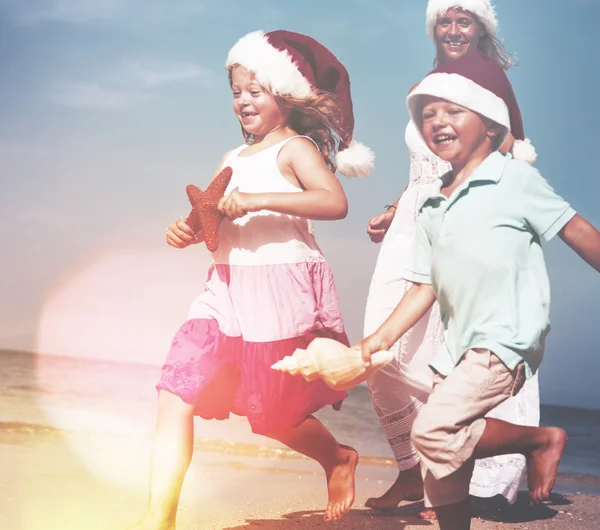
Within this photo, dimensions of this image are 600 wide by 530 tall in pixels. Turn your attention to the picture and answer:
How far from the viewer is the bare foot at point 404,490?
9.44ft

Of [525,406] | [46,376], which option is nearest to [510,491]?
[525,406]

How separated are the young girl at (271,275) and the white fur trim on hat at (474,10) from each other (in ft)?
1.43

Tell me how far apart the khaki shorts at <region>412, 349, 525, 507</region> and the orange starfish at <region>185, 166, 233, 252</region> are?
0.79 m

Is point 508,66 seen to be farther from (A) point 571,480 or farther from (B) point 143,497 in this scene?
(A) point 571,480

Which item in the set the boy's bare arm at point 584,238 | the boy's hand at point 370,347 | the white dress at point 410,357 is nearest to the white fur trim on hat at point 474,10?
the white dress at point 410,357

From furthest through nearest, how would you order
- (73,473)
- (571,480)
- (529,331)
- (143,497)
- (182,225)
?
1. (571,480)
2. (73,473)
3. (143,497)
4. (182,225)
5. (529,331)

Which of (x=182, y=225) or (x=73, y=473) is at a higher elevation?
(x=182, y=225)

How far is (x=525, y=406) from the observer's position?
2883mm

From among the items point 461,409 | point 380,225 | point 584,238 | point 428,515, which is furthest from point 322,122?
point 428,515

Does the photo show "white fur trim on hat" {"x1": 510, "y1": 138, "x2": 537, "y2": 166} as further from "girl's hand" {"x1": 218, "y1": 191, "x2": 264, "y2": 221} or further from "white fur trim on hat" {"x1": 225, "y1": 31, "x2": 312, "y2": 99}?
"girl's hand" {"x1": 218, "y1": 191, "x2": 264, "y2": 221}

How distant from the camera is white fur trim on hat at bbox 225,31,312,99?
245cm

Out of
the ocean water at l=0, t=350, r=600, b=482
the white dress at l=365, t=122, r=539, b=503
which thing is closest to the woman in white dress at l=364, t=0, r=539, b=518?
the white dress at l=365, t=122, r=539, b=503

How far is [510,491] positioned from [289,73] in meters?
1.61

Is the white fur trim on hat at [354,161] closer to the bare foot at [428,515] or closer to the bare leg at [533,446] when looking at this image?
the bare leg at [533,446]
